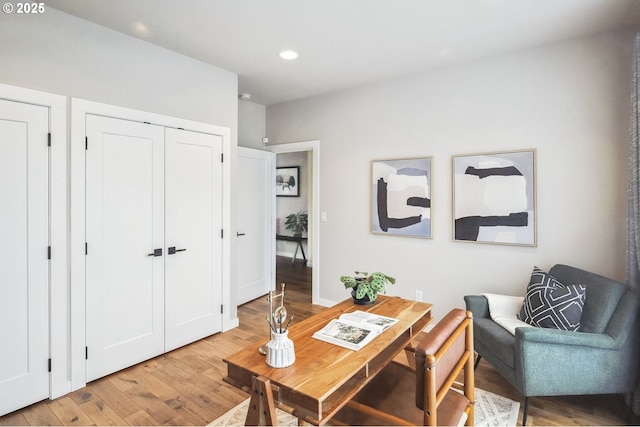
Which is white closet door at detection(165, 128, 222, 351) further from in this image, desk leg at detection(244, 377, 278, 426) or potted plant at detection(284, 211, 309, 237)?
potted plant at detection(284, 211, 309, 237)

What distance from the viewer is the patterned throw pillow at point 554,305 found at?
2.26 m

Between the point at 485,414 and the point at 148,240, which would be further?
the point at 148,240

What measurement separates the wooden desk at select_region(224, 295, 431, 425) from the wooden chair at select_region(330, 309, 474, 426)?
164mm

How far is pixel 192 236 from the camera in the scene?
10.7 ft

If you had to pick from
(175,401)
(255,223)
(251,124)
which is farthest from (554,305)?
(251,124)

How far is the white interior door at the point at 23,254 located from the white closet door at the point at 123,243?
268mm

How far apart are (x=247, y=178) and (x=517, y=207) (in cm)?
305

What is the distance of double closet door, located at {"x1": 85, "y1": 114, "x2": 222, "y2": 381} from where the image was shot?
2.60 metres

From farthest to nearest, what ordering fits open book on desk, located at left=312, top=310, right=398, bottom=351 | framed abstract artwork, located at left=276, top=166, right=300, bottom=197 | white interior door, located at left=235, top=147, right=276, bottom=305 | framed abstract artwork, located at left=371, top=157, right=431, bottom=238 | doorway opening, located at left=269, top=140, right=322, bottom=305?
1. framed abstract artwork, located at left=276, top=166, right=300, bottom=197
2. doorway opening, located at left=269, top=140, right=322, bottom=305
3. white interior door, located at left=235, top=147, right=276, bottom=305
4. framed abstract artwork, located at left=371, top=157, right=431, bottom=238
5. open book on desk, located at left=312, top=310, right=398, bottom=351

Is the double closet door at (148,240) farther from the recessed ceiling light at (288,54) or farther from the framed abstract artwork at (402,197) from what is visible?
the framed abstract artwork at (402,197)

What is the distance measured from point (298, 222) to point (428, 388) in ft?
18.9

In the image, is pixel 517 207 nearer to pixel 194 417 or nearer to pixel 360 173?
pixel 360 173

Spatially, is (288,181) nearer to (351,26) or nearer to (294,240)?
(294,240)

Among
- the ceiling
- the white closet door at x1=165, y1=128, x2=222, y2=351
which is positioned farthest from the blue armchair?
the white closet door at x1=165, y1=128, x2=222, y2=351
